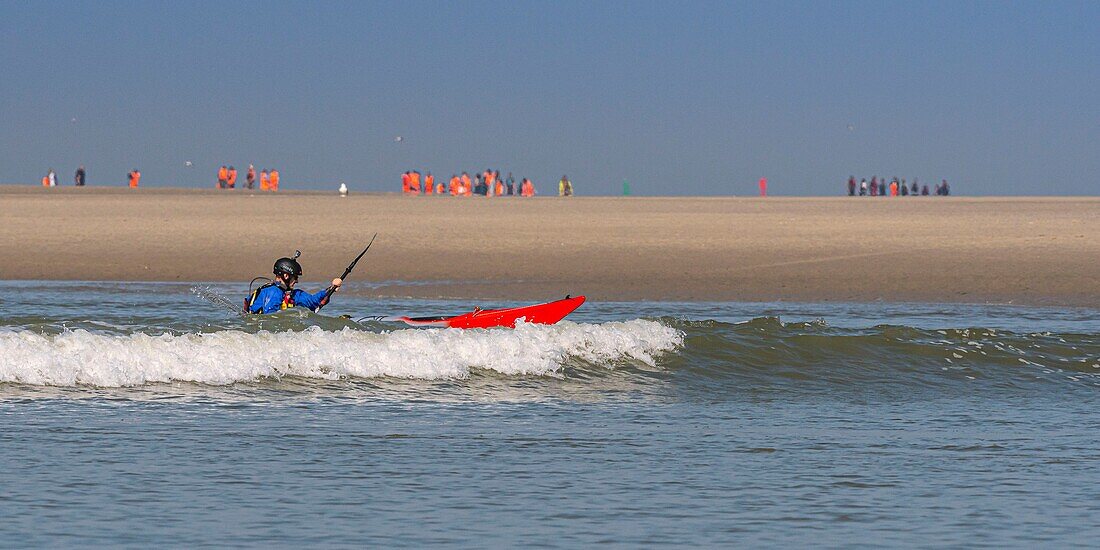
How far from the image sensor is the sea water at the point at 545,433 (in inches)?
307

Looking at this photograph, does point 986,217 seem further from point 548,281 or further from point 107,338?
point 107,338

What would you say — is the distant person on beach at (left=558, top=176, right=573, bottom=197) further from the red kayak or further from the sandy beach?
the red kayak

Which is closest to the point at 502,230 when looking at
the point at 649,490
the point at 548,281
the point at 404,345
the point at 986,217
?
the point at 548,281

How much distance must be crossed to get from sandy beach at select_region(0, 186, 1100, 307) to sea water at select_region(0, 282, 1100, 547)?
238 inches

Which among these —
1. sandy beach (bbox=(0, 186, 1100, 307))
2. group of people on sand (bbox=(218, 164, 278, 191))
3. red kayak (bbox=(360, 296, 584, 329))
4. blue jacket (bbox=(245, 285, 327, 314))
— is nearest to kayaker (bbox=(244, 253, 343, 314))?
blue jacket (bbox=(245, 285, 327, 314))

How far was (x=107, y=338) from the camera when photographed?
13930mm

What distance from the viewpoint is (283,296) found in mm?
15648

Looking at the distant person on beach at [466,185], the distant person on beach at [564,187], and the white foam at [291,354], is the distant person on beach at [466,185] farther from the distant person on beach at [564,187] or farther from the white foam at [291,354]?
the white foam at [291,354]

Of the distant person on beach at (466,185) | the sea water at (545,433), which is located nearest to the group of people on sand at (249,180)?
the distant person on beach at (466,185)

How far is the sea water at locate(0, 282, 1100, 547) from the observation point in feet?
25.6

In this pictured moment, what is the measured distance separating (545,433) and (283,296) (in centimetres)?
587

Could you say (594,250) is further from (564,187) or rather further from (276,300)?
(564,187)

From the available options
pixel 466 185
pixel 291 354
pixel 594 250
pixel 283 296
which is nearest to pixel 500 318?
pixel 283 296

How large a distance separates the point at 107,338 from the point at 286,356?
160 centimetres
